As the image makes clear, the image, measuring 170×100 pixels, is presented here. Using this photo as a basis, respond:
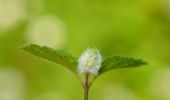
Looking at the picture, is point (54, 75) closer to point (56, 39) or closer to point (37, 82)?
point (37, 82)

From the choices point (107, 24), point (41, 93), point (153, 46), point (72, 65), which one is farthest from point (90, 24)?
point (72, 65)

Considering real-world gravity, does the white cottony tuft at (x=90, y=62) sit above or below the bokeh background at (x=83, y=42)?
below

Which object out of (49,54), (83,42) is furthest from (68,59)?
(83,42)

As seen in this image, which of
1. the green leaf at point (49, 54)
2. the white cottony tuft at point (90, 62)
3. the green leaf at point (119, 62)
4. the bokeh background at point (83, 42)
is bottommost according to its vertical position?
the white cottony tuft at point (90, 62)

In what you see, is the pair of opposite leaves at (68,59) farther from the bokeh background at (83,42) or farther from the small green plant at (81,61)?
the bokeh background at (83,42)

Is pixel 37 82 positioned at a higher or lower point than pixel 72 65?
higher

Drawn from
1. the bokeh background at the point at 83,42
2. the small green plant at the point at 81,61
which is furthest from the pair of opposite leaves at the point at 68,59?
the bokeh background at the point at 83,42
